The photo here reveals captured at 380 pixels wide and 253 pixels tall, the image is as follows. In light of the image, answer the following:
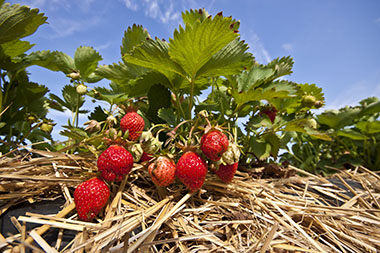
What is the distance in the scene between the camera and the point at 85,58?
51.6 inches

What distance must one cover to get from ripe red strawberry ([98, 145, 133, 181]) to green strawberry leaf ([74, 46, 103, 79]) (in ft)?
2.78

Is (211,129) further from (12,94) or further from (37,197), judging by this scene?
(12,94)

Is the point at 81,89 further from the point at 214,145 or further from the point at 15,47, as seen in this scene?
the point at 214,145

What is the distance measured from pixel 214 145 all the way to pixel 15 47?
4.13ft

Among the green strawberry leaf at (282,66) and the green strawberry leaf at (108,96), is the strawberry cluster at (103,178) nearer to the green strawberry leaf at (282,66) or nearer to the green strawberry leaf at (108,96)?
the green strawberry leaf at (108,96)

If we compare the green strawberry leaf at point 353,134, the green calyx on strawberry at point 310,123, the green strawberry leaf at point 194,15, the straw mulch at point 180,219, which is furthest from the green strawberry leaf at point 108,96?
the green strawberry leaf at point 353,134

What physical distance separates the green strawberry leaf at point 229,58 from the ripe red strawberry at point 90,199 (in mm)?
531

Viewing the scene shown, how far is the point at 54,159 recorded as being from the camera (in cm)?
84

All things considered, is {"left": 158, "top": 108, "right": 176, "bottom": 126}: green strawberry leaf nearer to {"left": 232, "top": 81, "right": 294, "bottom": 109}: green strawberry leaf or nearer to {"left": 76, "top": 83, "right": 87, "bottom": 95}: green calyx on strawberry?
{"left": 232, "top": 81, "right": 294, "bottom": 109}: green strawberry leaf

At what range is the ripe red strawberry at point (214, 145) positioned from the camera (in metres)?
0.68

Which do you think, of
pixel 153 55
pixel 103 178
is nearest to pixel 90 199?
pixel 103 178

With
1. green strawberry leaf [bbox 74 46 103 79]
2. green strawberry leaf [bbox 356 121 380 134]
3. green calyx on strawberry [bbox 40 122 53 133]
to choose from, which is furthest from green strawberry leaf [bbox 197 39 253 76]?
green strawberry leaf [bbox 356 121 380 134]

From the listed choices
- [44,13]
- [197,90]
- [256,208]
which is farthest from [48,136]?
[256,208]

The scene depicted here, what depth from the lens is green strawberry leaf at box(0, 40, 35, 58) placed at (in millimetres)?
1209
